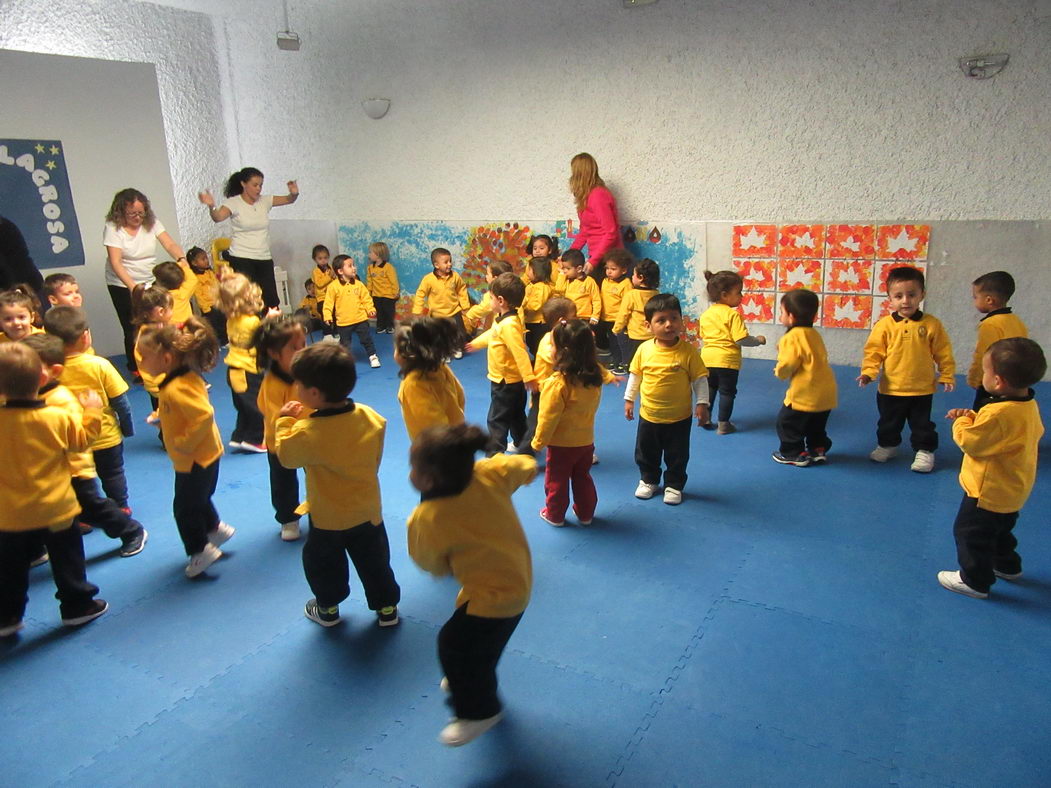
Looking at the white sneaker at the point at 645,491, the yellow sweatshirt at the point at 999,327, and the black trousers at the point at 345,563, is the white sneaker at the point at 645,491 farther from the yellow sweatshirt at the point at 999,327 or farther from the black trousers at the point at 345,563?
the yellow sweatshirt at the point at 999,327

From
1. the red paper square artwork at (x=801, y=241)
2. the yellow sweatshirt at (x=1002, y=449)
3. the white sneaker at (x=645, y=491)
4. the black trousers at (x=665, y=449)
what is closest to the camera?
the yellow sweatshirt at (x=1002, y=449)

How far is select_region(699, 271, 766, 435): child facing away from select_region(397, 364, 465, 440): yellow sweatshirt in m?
2.22

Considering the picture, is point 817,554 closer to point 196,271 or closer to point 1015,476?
point 1015,476

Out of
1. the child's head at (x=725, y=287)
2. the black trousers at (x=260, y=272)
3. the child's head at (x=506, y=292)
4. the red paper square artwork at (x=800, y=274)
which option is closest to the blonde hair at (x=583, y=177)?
the red paper square artwork at (x=800, y=274)

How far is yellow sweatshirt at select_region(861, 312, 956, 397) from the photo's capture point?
4.19 metres

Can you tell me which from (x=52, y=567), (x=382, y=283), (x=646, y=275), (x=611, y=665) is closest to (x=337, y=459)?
(x=611, y=665)

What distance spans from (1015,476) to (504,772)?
2.18 metres

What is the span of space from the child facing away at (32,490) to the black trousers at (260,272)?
4399 millimetres

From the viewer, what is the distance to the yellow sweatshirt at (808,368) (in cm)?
421

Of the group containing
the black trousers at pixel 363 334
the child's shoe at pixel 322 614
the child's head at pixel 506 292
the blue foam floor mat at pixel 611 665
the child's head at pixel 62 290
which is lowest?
the blue foam floor mat at pixel 611 665

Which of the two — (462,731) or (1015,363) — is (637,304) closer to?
(1015,363)

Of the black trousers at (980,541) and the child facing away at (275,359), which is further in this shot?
the child facing away at (275,359)

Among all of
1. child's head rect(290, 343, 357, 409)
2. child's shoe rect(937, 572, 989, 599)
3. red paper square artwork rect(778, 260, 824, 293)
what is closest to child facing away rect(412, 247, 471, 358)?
red paper square artwork rect(778, 260, 824, 293)

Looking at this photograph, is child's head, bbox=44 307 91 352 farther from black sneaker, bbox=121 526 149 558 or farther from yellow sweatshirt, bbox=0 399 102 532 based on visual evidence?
black sneaker, bbox=121 526 149 558
